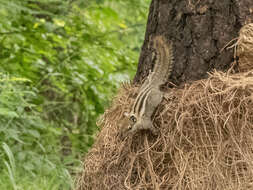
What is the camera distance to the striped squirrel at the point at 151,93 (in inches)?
79.7

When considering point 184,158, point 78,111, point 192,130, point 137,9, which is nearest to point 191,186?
point 184,158

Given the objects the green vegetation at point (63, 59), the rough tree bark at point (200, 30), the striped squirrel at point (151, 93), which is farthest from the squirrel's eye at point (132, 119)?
the green vegetation at point (63, 59)

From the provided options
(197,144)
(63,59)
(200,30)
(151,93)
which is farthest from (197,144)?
(63,59)

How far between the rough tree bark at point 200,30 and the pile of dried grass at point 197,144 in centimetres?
10

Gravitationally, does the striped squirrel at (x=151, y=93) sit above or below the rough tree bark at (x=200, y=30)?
below

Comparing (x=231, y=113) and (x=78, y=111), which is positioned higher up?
(x=231, y=113)

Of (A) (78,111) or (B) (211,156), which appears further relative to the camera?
(A) (78,111)

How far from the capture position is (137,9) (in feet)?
12.5

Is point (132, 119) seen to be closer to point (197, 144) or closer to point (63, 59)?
point (197, 144)

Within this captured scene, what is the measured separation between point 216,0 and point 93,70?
182 centimetres

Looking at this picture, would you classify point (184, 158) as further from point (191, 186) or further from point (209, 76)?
Result: point (209, 76)

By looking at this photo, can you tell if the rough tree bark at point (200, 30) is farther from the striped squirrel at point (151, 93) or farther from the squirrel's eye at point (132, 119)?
the squirrel's eye at point (132, 119)

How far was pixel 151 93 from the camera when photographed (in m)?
2.07

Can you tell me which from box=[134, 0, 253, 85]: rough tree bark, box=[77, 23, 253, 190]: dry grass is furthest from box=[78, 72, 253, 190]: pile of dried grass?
box=[134, 0, 253, 85]: rough tree bark
